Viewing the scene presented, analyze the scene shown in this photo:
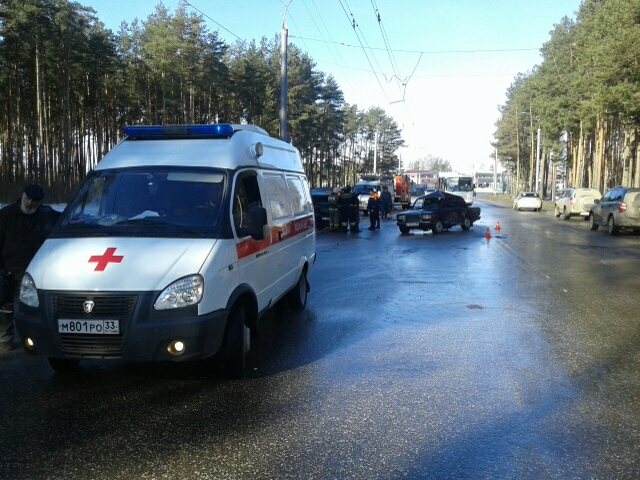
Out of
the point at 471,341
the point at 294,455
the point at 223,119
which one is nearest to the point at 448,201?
the point at 471,341

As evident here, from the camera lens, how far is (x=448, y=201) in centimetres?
2538

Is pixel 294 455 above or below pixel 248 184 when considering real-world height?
below

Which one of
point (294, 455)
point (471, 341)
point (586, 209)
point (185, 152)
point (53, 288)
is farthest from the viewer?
point (586, 209)

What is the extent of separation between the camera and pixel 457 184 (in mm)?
67688

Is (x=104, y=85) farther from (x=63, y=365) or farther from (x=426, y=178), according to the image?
(x=426, y=178)

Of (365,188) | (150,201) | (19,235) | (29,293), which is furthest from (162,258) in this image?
(365,188)

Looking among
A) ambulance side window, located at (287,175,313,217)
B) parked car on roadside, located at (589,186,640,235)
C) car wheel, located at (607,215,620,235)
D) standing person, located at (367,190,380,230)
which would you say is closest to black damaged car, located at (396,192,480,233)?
standing person, located at (367,190,380,230)

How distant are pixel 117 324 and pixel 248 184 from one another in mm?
2262

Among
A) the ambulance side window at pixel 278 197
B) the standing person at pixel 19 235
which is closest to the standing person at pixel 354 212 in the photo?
the ambulance side window at pixel 278 197

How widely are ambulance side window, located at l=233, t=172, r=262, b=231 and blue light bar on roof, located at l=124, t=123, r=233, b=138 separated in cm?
51

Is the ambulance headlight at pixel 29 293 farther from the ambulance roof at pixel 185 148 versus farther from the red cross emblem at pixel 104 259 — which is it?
the ambulance roof at pixel 185 148

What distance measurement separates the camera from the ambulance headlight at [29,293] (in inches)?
206

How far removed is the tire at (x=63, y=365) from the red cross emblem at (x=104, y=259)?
1.25m

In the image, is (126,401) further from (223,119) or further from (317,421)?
(223,119)
